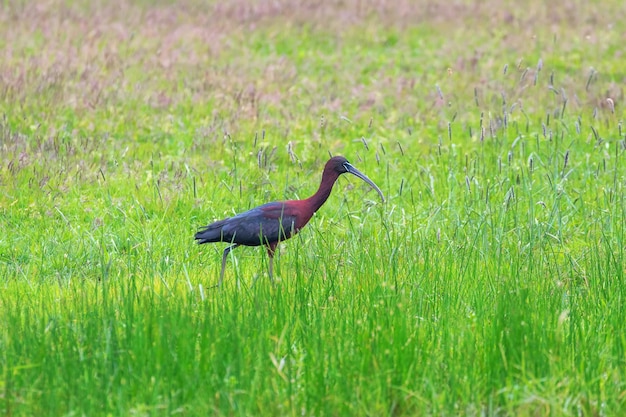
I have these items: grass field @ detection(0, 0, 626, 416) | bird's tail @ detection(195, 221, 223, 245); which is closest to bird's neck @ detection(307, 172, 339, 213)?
grass field @ detection(0, 0, 626, 416)

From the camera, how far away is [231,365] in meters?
4.48

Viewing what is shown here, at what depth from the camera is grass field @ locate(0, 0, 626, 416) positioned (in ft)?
14.8

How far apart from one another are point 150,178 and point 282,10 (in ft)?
27.8

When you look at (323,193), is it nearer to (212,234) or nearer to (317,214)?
(212,234)

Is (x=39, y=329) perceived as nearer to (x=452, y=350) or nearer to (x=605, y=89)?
(x=452, y=350)

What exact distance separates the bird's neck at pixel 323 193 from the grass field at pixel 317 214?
165 mm

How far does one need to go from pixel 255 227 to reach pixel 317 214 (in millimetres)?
1671

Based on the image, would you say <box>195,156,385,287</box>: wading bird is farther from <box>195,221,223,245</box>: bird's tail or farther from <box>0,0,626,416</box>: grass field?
<box>0,0,626,416</box>: grass field

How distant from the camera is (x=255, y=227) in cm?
639

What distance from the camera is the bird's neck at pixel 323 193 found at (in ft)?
21.8

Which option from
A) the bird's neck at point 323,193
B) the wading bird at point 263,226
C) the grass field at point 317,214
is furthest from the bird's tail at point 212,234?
the bird's neck at point 323,193

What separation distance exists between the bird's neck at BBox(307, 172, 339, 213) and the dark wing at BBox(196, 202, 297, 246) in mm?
209

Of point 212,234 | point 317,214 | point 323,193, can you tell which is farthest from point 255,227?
point 317,214

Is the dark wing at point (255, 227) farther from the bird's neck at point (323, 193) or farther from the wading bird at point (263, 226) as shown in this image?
the bird's neck at point (323, 193)
